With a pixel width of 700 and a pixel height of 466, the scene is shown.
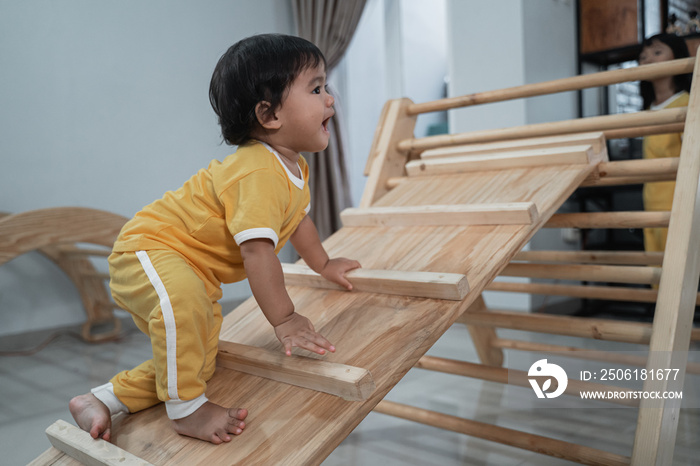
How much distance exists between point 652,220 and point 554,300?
189cm

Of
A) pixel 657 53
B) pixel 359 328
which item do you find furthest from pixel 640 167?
pixel 657 53

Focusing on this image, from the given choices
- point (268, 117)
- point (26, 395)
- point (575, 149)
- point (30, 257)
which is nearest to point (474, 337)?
point (575, 149)

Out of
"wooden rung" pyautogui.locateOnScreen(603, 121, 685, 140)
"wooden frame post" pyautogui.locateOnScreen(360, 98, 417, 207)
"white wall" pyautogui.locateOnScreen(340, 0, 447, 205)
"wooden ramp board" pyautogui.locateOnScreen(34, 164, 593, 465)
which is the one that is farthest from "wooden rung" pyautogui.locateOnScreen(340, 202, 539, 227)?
"white wall" pyautogui.locateOnScreen(340, 0, 447, 205)

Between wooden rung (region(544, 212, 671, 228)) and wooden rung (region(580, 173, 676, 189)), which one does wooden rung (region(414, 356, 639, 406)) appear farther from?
wooden rung (region(580, 173, 676, 189))

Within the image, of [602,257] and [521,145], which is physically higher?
[521,145]

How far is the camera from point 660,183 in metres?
2.54

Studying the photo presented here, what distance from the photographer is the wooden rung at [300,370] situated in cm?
90

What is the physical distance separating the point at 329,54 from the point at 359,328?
119 inches

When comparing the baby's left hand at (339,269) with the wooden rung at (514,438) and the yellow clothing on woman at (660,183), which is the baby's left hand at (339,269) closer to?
the wooden rung at (514,438)

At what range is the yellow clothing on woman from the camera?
232cm

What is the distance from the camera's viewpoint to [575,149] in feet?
4.78

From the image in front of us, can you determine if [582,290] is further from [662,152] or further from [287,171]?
[287,171]

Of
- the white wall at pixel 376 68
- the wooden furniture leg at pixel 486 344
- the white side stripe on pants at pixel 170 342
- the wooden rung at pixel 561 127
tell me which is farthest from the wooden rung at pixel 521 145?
the white wall at pixel 376 68

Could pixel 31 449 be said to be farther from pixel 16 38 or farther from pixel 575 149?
pixel 16 38
